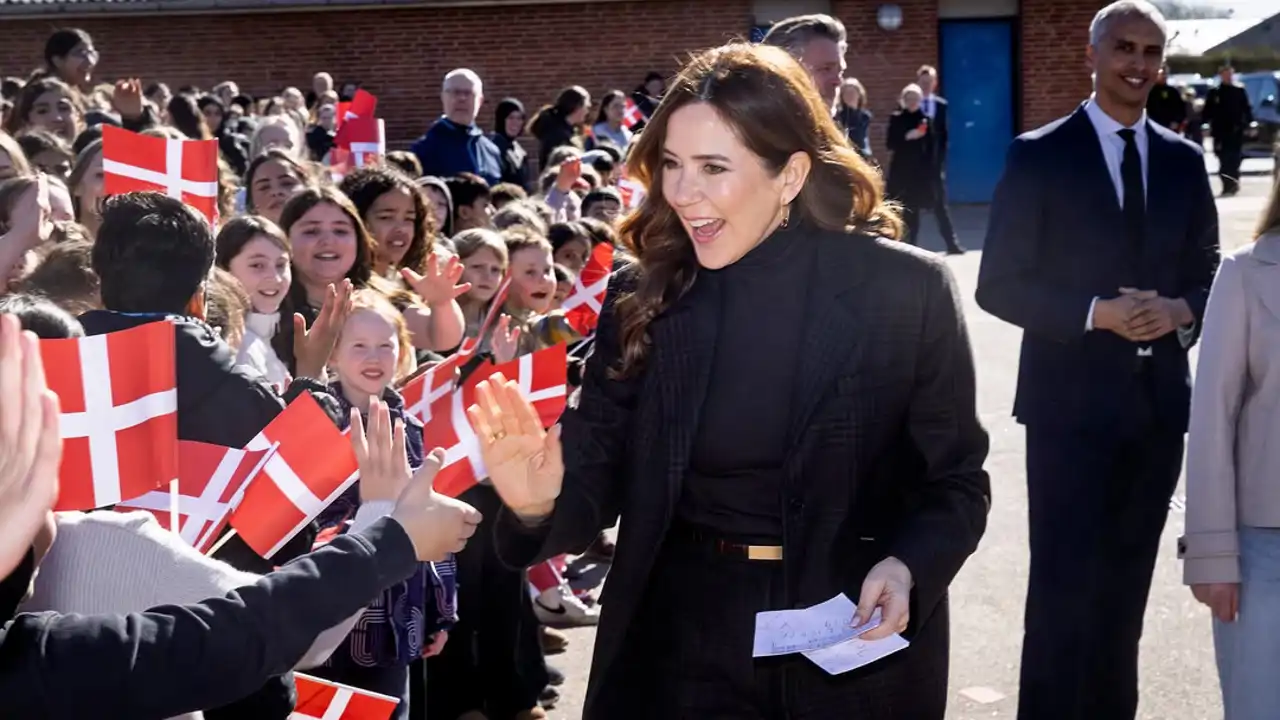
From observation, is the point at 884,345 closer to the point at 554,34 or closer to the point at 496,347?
the point at 496,347

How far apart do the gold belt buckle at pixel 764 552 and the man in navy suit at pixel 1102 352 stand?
2085 mm

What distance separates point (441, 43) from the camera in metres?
23.8

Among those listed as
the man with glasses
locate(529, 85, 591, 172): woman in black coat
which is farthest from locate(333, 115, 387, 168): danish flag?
locate(529, 85, 591, 172): woman in black coat

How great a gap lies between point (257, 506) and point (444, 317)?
238 cm

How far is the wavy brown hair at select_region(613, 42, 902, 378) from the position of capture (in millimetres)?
3045

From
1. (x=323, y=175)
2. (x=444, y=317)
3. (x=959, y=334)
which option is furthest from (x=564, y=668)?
(x=959, y=334)

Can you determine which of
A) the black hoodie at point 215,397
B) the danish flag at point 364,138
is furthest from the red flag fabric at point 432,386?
the danish flag at point 364,138

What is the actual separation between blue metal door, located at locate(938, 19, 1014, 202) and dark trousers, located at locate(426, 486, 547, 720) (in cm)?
1936

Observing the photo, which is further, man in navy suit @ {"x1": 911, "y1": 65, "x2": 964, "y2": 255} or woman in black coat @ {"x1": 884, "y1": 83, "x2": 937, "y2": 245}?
woman in black coat @ {"x1": 884, "y1": 83, "x2": 937, "y2": 245}

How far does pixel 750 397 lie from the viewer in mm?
3047

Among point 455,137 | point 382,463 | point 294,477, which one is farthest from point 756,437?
point 455,137

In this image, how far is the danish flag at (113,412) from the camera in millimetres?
2949

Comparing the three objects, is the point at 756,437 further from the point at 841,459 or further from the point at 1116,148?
the point at 1116,148

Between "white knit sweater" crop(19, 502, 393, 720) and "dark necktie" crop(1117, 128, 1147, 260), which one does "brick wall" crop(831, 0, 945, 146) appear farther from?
"white knit sweater" crop(19, 502, 393, 720)
